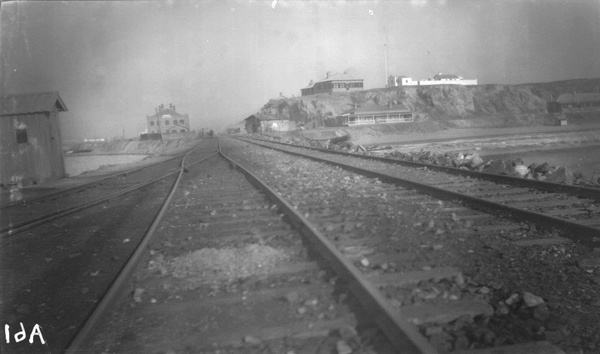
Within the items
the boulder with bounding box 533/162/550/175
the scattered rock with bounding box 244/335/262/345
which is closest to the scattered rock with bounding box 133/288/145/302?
the scattered rock with bounding box 244/335/262/345

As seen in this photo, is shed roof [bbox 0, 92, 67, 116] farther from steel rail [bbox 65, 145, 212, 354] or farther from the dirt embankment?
the dirt embankment

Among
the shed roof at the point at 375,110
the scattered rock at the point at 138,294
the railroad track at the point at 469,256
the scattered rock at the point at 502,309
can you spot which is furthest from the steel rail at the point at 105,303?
the shed roof at the point at 375,110

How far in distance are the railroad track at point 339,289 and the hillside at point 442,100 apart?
3815 inches

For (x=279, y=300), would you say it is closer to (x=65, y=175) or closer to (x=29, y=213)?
(x=29, y=213)

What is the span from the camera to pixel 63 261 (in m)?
5.05

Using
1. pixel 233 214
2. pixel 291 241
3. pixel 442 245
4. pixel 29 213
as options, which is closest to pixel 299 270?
pixel 291 241

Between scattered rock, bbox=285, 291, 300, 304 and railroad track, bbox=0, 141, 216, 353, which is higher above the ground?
scattered rock, bbox=285, 291, 300, 304

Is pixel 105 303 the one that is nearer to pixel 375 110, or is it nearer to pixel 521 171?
pixel 521 171

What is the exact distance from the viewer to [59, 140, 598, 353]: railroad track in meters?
2.68

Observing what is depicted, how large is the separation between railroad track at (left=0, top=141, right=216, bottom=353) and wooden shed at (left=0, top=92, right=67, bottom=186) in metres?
12.5

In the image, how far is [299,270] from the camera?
3.94 meters

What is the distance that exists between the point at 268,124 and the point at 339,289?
296 ft

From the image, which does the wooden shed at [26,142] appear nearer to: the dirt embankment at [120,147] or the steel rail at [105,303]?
the steel rail at [105,303]

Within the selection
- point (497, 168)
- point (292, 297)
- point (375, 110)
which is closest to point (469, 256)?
point (292, 297)
